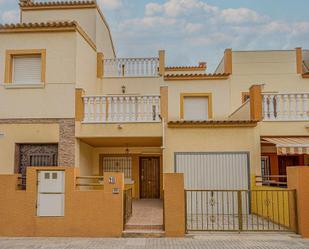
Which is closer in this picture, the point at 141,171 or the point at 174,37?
the point at 141,171

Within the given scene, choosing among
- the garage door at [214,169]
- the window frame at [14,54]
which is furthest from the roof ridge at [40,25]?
the garage door at [214,169]

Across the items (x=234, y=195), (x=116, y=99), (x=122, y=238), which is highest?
(x=116, y=99)

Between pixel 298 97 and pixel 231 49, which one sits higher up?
pixel 231 49

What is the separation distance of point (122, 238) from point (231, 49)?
54.6 ft

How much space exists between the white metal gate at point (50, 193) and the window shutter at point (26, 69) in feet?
19.6

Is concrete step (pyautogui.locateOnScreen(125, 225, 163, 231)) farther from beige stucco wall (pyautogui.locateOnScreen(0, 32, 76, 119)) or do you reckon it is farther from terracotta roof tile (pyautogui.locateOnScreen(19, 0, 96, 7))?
terracotta roof tile (pyautogui.locateOnScreen(19, 0, 96, 7))

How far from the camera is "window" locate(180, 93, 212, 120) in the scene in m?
23.0

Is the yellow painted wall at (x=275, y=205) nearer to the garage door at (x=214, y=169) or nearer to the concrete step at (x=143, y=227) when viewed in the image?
the garage door at (x=214, y=169)

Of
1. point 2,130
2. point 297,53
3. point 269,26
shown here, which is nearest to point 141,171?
point 2,130

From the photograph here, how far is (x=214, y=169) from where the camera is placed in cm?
1672

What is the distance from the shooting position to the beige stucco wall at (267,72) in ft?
77.7

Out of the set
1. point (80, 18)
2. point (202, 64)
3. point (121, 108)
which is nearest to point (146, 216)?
point (121, 108)

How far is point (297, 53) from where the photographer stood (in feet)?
79.5

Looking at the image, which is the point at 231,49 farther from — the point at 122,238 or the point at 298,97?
the point at 122,238
